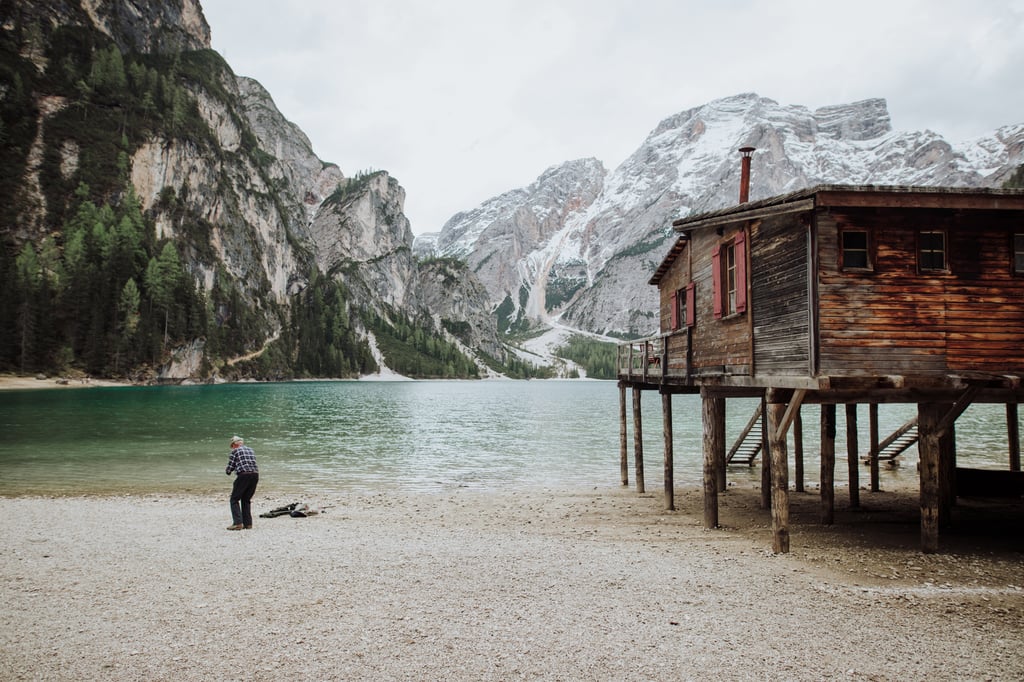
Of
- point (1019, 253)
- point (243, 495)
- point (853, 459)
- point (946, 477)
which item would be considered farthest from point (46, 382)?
point (1019, 253)

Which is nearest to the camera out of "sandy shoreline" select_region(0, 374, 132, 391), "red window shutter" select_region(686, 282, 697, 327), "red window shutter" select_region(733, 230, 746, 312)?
"red window shutter" select_region(733, 230, 746, 312)

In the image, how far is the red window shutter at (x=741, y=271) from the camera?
54.6 ft

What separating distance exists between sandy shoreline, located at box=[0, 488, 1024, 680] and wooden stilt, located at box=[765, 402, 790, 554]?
1.55ft

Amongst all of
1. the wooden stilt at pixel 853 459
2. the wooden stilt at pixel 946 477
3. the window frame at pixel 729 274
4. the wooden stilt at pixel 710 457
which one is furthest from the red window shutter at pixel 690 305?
the wooden stilt at pixel 946 477

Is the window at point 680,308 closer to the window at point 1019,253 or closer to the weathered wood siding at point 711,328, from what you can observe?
the weathered wood siding at point 711,328

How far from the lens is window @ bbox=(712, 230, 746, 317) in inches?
671

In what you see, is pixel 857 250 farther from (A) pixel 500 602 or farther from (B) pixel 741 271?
(A) pixel 500 602

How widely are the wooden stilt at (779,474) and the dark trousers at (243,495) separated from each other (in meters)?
14.0

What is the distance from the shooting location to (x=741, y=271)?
16.8 meters

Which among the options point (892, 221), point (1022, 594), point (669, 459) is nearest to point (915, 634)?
point (1022, 594)

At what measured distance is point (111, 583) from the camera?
12500mm

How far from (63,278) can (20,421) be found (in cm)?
9798

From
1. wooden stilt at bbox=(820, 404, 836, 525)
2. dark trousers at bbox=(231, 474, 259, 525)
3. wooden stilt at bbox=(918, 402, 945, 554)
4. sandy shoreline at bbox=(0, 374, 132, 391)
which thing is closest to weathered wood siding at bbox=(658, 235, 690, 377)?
wooden stilt at bbox=(820, 404, 836, 525)

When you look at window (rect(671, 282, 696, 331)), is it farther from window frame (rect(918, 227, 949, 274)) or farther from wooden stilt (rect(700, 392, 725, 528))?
window frame (rect(918, 227, 949, 274))
